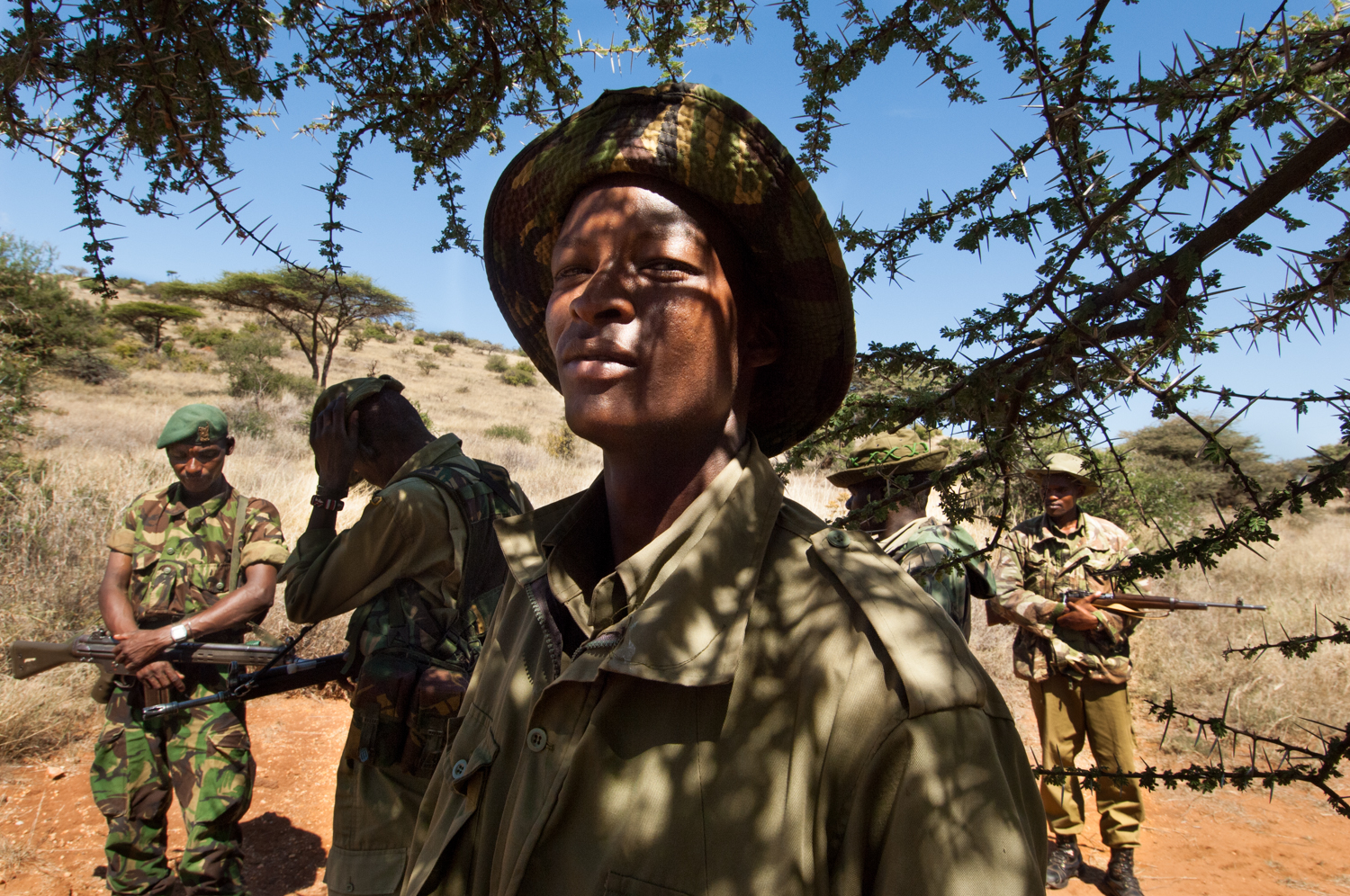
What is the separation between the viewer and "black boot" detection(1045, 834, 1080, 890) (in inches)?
195

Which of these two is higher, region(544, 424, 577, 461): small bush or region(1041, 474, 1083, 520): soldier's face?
region(544, 424, 577, 461): small bush

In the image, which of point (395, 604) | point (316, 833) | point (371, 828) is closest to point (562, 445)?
point (316, 833)

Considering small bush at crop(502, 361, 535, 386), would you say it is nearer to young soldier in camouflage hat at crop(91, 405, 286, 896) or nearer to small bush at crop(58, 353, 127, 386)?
small bush at crop(58, 353, 127, 386)

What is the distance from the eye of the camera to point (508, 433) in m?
21.8

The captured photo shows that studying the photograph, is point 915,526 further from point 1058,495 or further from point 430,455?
point 430,455

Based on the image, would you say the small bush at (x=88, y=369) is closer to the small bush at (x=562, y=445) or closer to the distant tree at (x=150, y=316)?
the distant tree at (x=150, y=316)

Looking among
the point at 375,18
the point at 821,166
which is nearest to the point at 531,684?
the point at 821,166

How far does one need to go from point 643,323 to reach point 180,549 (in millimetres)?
4121

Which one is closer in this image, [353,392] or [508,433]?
[353,392]

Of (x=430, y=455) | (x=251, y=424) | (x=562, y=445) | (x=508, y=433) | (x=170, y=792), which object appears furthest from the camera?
(x=508, y=433)

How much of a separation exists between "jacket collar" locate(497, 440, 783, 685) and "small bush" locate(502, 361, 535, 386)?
38118mm

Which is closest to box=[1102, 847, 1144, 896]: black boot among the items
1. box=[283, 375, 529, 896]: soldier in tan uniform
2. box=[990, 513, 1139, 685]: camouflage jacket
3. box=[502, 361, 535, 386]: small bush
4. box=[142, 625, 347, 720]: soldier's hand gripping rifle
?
box=[990, 513, 1139, 685]: camouflage jacket

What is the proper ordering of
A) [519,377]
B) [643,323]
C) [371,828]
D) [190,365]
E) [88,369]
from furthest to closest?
[519,377] < [190,365] < [88,369] < [371,828] < [643,323]

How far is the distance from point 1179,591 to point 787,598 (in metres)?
10.9
